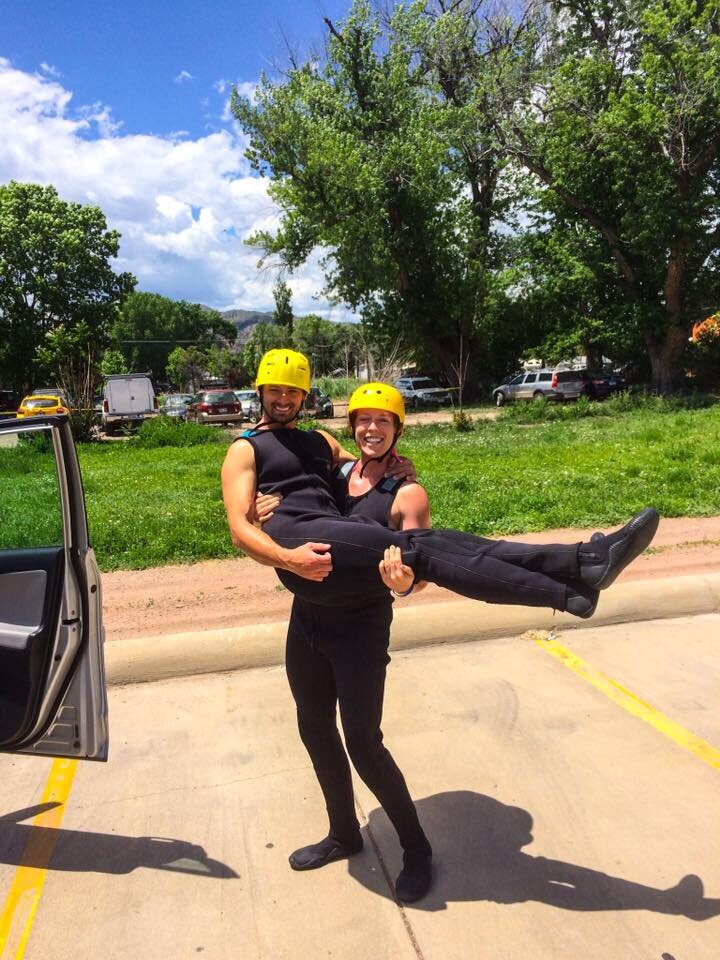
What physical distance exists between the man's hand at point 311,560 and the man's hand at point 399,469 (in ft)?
1.37

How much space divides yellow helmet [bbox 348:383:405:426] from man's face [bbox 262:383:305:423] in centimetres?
23

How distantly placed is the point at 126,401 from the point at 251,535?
2554 cm

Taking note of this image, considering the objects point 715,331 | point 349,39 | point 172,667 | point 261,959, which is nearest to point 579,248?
point 715,331

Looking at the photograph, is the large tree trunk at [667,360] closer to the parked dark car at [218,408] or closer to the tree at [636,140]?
the tree at [636,140]

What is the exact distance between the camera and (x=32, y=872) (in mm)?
2904

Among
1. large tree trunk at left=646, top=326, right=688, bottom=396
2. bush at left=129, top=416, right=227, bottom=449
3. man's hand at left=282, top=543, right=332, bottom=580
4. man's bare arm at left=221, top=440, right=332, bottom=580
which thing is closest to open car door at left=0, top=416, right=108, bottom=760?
man's bare arm at left=221, top=440, right=332, bottom=580

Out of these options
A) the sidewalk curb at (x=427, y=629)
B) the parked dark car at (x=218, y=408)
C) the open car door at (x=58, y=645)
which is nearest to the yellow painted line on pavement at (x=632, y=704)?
the sidewalk curb at (x=427, y=629)

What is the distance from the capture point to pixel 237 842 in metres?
3.04

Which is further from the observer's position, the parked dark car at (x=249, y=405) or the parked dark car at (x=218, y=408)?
the parked dark car at (x=249, y=405)

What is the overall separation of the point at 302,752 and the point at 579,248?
29.7 metres

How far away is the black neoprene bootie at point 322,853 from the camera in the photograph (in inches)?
111

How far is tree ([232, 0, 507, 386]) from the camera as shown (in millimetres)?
27766

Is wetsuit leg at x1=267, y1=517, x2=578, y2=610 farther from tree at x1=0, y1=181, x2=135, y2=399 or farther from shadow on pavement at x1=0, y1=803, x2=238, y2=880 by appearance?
tree at x1=0, y1=181, x2=135, y2=399

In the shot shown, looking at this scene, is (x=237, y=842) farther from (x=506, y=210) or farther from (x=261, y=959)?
(x=506, y=210)
